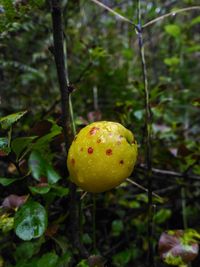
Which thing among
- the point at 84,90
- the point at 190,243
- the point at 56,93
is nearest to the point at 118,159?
the point at 190,243

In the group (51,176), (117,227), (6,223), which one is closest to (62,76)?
(51,176)

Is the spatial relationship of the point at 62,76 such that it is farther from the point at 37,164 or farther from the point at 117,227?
the point at 117,227

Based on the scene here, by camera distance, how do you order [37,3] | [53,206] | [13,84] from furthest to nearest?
1. [13,84]
2. [53,206]
3. [37,3]

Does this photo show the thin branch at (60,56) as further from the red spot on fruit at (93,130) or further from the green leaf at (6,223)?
the green leaf at (6,223)

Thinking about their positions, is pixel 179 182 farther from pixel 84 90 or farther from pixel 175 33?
pixel 175 33

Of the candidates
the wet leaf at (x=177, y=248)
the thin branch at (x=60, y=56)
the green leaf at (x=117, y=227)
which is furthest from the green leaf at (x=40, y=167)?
the green leaf at (x=117, y=227)

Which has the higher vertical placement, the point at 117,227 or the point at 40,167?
the point at 40,167
